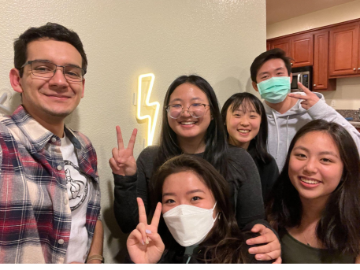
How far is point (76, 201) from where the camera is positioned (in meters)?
1.15

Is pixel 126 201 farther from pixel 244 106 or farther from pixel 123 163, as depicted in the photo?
pixel 244 106

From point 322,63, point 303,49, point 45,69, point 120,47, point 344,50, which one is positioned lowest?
point 45,69

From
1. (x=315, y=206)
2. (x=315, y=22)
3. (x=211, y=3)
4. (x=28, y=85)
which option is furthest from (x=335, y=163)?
(x=315, y=22)

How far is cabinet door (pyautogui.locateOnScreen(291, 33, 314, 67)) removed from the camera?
14.9 feet

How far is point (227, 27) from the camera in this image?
2135 mm

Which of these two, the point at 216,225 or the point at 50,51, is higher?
the point at 50,51

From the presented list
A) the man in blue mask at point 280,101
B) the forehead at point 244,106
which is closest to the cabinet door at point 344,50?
the man in blue mask at point 280,101

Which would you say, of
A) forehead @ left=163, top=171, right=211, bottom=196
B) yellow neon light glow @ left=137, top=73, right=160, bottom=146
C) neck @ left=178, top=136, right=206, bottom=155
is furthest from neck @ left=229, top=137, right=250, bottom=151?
forehead @ left=163, top=171, right=211, bottom=196

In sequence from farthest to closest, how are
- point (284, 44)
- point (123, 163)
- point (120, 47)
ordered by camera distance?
point (284, 44) < point (120, 47) < point (123, 163)

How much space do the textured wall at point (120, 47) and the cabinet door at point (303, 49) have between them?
10.7 feet

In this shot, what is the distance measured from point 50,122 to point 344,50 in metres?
4.90

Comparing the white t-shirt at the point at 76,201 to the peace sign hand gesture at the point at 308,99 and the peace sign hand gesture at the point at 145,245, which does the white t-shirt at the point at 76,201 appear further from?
the peace sign hand gesture at the point at 308,99

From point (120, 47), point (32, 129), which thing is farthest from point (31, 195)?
point (120, 47)

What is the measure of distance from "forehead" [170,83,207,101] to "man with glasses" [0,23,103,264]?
0.54 meters
